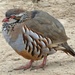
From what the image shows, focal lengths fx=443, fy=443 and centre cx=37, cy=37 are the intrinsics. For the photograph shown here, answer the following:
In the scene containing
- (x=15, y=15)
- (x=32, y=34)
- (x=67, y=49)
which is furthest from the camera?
(x=67, y=49)

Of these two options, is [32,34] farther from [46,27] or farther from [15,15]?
[15,15]

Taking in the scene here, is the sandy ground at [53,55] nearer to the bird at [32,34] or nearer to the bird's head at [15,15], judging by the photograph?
the bird at [32,34]

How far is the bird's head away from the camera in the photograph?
827cm

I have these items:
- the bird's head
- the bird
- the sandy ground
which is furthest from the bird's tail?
the bird's head

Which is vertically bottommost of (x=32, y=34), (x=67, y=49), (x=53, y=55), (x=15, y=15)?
(x=53, y=55)

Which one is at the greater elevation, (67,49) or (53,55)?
(67,49)

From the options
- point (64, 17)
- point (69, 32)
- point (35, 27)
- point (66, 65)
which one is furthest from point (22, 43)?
point (64, 17)

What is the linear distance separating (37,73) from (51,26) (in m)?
0.93

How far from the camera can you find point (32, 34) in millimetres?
8141

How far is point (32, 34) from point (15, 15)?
1.64ft

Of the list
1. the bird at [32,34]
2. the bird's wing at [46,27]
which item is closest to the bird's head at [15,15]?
the bird at [32,34]

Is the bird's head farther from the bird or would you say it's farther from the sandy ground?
the sandy ground

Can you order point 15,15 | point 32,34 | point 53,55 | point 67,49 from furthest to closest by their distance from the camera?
point 53,55
point 67,49
point 15,15
point 32,34

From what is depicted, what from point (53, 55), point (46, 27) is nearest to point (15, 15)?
point (46, 27)
